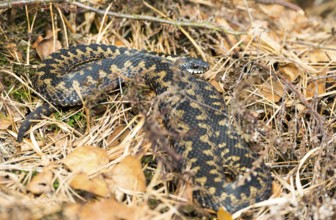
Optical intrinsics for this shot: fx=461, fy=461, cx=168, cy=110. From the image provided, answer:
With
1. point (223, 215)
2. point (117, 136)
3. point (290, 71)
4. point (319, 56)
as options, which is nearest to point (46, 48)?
point (117, 136)

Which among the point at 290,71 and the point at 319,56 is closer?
the point at 290,71

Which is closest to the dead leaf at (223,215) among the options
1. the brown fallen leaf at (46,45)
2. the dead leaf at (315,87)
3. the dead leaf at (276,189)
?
the dead leaf at (276,189)

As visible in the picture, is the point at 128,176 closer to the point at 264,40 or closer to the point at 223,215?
the point at 223,215

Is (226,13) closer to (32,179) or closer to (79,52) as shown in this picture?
(79,52)

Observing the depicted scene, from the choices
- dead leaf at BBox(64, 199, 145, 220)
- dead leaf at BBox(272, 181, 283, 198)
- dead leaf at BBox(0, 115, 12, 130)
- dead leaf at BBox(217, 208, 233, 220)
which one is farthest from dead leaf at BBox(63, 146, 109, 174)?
dead leaf at BBox(272, 181, 283, 198)

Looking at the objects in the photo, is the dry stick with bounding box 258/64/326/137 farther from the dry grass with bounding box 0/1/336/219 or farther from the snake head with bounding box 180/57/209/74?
the snake head with bounding box 180/57/209/74

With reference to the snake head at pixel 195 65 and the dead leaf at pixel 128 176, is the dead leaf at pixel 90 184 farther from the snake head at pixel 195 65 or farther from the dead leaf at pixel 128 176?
the snake head at pixel 195 65
